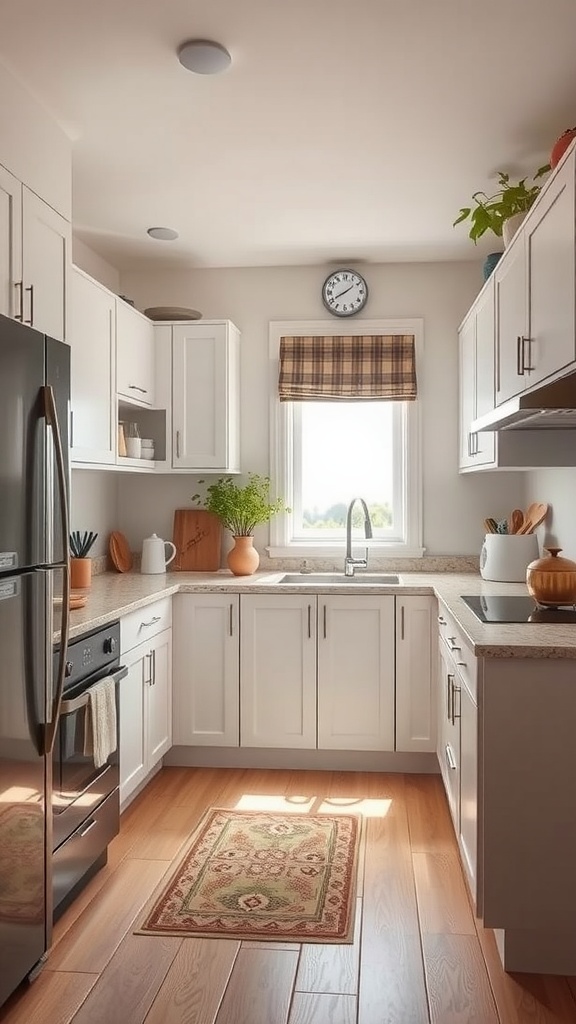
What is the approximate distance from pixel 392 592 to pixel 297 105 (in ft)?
6.84

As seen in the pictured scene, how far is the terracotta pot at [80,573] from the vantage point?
3.61 meters

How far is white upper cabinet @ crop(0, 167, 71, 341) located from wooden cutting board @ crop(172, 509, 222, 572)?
→ 1.77 meters

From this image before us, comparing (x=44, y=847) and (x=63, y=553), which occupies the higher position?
(x=63, y=553)

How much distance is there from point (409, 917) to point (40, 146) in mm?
2738

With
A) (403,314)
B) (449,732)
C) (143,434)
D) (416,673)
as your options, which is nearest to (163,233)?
(143,434)

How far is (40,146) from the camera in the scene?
276cm

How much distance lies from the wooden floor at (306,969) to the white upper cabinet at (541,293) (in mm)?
1633

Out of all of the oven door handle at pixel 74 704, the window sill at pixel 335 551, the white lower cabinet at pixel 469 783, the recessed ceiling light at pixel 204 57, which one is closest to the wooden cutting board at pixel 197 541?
the window sill at pixel 335 551

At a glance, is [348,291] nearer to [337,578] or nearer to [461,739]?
[337,578]

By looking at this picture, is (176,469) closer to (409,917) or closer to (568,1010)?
(409,917)

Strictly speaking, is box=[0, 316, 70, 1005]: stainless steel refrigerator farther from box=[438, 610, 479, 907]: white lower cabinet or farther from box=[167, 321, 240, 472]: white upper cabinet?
box=[167, 321, 240, 472]: white upper cabinet

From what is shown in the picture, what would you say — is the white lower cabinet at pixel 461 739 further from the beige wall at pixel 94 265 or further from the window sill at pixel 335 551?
the beige wall at pixel 94 265

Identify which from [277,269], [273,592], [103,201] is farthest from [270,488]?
[103,201]

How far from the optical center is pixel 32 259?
2.70 m
